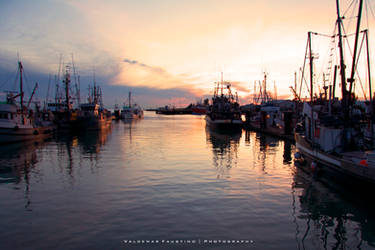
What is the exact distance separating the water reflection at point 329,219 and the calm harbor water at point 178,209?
37 mm

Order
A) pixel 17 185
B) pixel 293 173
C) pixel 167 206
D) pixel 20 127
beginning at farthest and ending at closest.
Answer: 1. pixel 20 127
2. pixel 293 173
3. pixel 17 185
4. pixel 167 206

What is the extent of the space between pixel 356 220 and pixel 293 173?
8348 mm

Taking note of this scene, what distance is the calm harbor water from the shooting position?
938 cm

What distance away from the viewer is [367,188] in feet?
42.3

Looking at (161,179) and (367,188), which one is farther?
(161,179)

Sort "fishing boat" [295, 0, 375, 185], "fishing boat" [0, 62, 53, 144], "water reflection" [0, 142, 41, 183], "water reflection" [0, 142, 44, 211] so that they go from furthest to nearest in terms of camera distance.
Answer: "fishing boat" [0, 62, 53, 144] < "water reflection" [0, 142, 41, 183] < "water reflection" [0, 142, 44, 211] < "fishing boat" [295, 0, 375, 185]

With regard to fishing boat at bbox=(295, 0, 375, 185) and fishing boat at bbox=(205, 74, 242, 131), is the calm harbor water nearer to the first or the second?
fishing boat at bbox=(295, 0, 375, 185)

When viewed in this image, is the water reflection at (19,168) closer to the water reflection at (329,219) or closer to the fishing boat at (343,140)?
the water reflection at (329,219)

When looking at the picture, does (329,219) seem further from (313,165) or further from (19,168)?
(19,168)

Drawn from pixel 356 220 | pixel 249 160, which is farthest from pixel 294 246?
pixel 249 160

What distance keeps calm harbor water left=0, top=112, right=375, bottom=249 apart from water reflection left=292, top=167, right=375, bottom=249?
0.12 feet

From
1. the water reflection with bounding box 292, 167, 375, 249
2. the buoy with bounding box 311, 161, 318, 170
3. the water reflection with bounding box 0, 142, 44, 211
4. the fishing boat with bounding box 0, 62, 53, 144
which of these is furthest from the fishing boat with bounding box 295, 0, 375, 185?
the fishing boat with bounding box 0, 62, 53, 144

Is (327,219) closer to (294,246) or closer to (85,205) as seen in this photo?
(294,246)

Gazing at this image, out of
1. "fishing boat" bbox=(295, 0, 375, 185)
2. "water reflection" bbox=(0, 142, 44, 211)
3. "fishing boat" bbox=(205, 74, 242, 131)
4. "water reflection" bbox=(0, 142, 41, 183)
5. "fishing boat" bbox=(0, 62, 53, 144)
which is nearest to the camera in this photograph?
"fishing boat" bbox=(295, 0, 375, 185)
